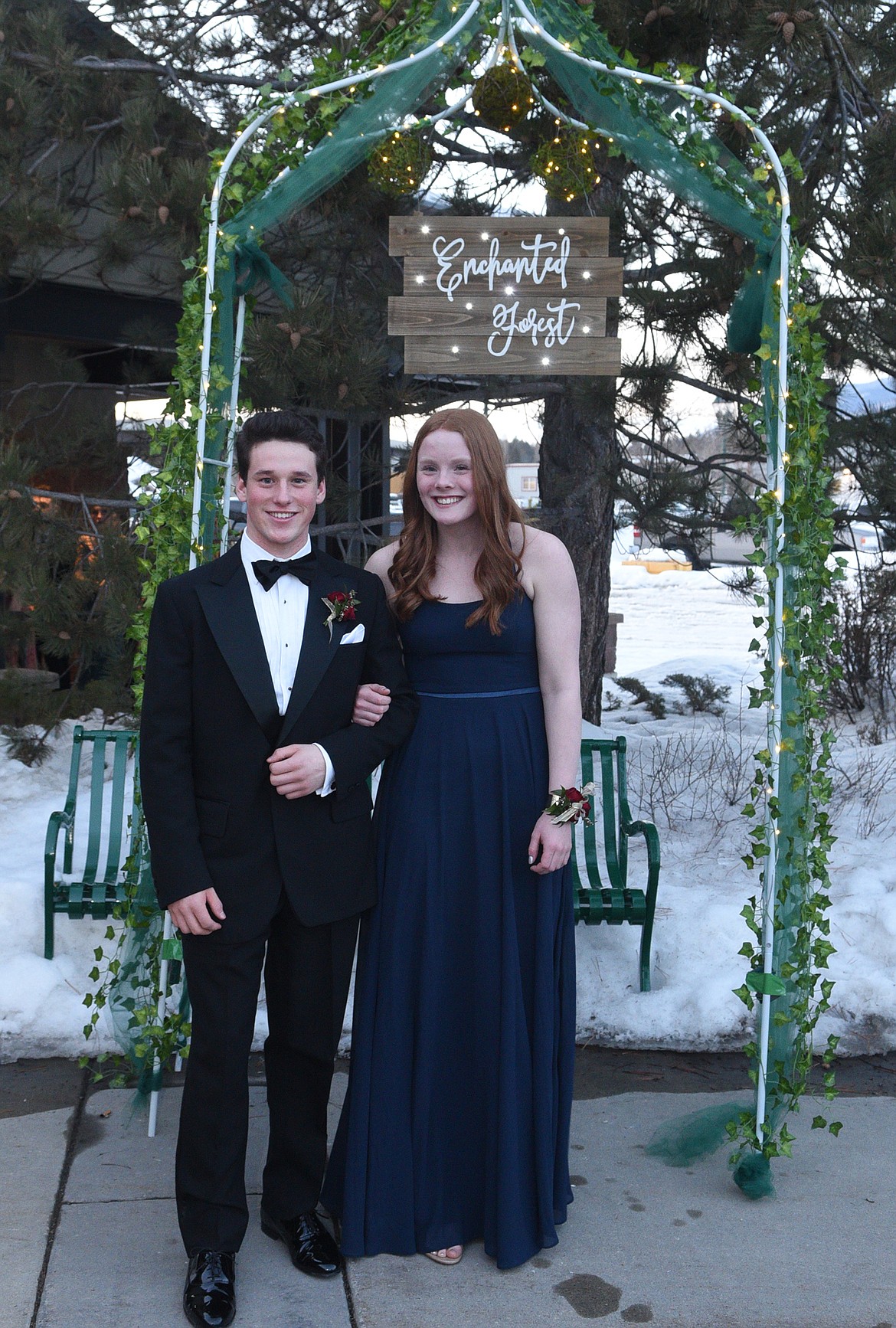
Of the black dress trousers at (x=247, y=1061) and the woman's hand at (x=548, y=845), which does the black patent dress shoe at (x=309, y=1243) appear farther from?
the woman's hand at (x=548, y=845)

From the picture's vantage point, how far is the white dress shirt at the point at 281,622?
2.69m

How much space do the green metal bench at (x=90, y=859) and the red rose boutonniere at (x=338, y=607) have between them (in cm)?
150

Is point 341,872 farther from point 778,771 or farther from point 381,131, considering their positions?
point 381,131

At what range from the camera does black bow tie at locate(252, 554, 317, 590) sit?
2.68 meters

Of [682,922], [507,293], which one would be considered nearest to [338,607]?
[507,293]

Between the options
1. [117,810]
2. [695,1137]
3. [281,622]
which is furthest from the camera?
[117,810]

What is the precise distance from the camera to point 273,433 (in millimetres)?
2688

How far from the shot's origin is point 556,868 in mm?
2898

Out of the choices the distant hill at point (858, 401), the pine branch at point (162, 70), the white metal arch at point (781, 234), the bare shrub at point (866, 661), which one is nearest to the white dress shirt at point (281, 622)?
the white metal arch at point (781, 234)

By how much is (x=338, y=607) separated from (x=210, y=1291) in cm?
152

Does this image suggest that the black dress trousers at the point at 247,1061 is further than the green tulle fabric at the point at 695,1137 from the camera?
No

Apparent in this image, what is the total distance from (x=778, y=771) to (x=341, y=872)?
49.0 inches

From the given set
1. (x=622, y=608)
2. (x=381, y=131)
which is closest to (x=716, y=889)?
(x=381, y=131)

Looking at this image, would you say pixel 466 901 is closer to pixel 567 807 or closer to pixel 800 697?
pixel 567 807
